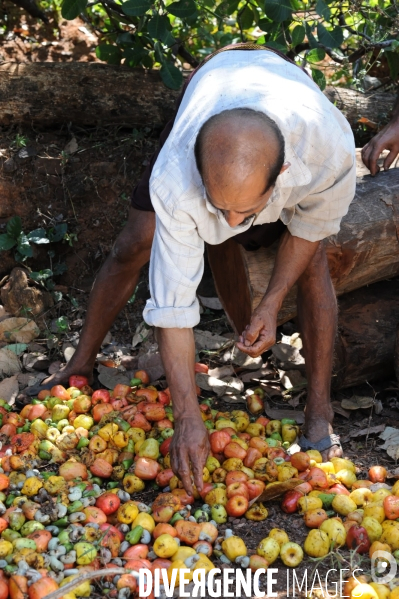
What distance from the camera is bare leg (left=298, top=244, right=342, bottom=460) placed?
315 cm

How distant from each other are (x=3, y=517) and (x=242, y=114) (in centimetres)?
156

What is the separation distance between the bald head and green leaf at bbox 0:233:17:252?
2.06m

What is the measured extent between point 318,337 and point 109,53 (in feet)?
7.04

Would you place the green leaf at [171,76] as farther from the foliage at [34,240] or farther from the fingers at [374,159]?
the fingers at [374,159]

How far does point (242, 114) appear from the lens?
7.25 feet

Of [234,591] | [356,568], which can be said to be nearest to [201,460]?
[234,591]

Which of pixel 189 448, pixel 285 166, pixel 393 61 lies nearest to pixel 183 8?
pixel 393 61

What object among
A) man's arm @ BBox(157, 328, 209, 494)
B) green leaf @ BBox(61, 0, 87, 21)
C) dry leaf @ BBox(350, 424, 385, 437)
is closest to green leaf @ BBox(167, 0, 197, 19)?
green leaf @ BBox(61, 0, 87, 21)

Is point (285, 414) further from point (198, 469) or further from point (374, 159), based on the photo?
point (374, 159)

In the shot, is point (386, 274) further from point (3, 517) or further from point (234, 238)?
point (3, 517)

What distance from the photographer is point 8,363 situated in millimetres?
3844

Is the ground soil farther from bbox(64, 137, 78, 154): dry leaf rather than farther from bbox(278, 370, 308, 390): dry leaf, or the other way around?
bbox(278, 370, 308, 390): dry leaf

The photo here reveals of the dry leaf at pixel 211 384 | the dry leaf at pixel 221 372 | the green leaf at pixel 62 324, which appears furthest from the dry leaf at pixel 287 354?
the green leaf at pixel 62 324

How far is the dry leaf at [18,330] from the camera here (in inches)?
159
